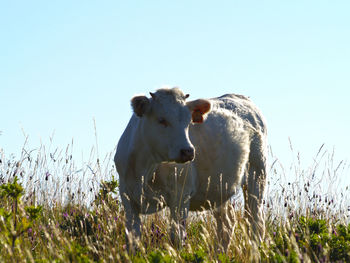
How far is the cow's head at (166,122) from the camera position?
470 centimetres

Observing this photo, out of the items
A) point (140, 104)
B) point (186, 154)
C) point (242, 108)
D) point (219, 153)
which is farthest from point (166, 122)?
point (242, 108)

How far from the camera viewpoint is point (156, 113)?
4.99 metres

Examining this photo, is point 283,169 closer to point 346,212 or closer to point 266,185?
point 266,185

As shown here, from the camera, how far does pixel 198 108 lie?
5.38 metres

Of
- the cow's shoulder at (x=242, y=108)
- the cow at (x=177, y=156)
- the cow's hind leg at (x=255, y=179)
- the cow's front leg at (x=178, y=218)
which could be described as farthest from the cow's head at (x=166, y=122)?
the cow's hind leg at (x=255, y=179)

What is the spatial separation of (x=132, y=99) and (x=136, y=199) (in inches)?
42.7

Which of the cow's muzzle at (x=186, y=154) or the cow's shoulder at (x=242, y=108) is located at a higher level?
the cow's shoulder at (x=242, y=108)

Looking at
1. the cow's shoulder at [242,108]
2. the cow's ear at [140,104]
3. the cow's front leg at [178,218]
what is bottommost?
the cow's front leg at [178,218]

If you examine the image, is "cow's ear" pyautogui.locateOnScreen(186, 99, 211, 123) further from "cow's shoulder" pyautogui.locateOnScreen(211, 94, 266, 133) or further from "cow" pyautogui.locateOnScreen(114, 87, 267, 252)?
"cow's shoulder" pyautogui.locateOnScreen(211, 94, 266, 133)

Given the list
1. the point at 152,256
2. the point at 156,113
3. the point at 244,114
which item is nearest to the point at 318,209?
the point at 244,114

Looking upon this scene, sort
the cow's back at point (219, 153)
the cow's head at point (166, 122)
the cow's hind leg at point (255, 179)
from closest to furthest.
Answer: the cow's head at point (166, 122) → the cow's back at point (219, 153) → the cow's hind leg at point (255, 179)

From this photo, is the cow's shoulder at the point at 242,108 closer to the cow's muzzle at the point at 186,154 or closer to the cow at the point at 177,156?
the cow at the point at 177,156

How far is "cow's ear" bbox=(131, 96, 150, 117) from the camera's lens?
5.04 m

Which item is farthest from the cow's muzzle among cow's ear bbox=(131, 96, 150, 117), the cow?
cow's ear bbox=(131, 96, 150, 117)
